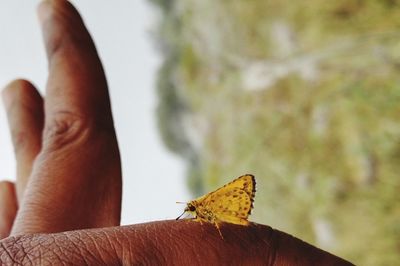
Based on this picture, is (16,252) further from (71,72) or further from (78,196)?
(71,72)

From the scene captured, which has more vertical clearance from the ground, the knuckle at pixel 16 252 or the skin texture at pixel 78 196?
the skin texture at pixel 78 196

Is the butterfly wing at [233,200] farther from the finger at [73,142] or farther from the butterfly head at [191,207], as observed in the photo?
the finger at [73,142]

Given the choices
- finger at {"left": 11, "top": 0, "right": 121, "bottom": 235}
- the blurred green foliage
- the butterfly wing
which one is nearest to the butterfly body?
the butterfly wing

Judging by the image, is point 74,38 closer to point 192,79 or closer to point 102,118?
point 102,118

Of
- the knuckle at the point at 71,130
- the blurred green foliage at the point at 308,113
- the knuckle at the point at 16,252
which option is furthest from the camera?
the blurred green foliage at the point at 308,113

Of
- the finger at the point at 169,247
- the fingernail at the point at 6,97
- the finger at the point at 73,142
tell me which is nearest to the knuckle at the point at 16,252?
the finger at the point at 169,247

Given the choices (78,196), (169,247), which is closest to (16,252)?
(169,247)

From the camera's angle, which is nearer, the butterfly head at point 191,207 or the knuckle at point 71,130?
the butterfly head at point 191,207
